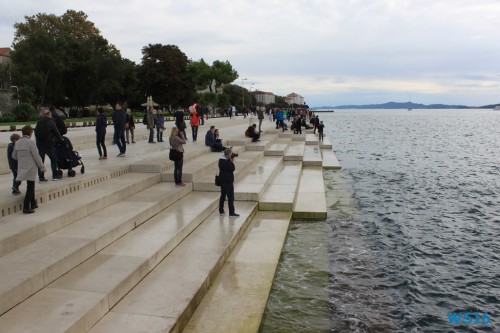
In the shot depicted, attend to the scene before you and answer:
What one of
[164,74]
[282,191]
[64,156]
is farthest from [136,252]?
[164,74]

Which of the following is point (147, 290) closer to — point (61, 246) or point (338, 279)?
point (61, 246)

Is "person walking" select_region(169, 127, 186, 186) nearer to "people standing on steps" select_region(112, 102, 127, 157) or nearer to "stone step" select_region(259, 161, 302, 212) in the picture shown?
"stone step" select_region(259, 161, 302, 212)

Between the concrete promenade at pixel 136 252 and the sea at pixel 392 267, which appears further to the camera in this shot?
the sea at pixel 392 267

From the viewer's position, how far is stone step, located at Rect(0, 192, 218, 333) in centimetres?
464

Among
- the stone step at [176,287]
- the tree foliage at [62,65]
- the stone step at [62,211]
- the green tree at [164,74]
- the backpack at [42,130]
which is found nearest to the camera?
the stone step at [176,287]

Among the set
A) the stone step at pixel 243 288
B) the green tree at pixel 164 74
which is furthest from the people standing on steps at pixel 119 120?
the green tree at pixel 164 74

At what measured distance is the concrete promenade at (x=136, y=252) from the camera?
5062 millimetres

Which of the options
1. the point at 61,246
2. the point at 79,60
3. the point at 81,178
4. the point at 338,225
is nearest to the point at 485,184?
the point at 338,225

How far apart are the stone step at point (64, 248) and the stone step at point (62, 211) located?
0.37 feet

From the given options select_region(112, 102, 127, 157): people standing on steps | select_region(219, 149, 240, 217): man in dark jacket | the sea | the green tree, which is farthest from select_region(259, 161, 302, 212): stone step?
the green tree

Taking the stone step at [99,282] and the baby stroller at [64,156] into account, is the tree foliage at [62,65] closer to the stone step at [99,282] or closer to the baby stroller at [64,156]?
the baby stroller at [64,156]

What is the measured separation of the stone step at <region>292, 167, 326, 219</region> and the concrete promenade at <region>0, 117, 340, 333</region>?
0.05m

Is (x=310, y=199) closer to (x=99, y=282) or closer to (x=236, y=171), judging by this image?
(x=236, y=171)

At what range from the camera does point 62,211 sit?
7.45 metres
